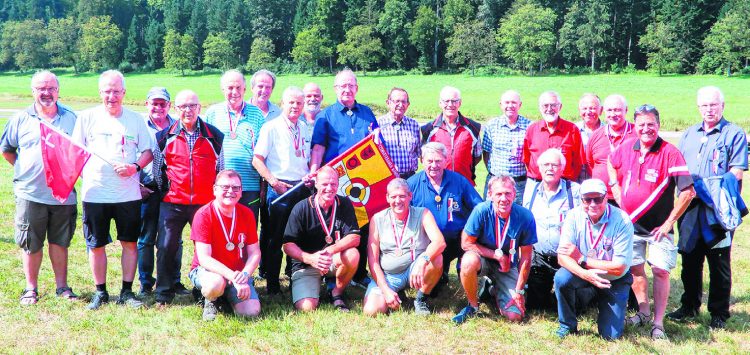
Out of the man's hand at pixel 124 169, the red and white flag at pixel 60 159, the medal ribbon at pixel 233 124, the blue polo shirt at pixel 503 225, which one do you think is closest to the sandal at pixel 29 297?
the red and white flag at pixel 60 159

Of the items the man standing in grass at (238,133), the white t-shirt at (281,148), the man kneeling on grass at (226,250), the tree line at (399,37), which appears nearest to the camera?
the man kneeling on grass at (226,250)

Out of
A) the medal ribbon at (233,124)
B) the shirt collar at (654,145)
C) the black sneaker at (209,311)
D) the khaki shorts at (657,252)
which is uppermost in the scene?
the medal ribbon at (233,124)

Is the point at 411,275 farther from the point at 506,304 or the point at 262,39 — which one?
the point at 262,39

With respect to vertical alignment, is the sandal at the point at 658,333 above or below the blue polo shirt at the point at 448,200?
below

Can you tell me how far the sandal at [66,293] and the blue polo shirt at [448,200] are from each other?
3.86 meters

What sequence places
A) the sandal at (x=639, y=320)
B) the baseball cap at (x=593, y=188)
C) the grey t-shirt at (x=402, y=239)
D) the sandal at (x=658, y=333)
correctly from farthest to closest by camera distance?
1. the grey t-shirt at (x=402, y=239)
2. the sandal at (x=639, y=320)
3. the sandal at (x=658, y=333)
4. the baseball cap at (x=593, y=188)

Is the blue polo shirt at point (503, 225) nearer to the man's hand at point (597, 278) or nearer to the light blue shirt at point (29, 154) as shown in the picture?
the man's hand at point (597, 278)

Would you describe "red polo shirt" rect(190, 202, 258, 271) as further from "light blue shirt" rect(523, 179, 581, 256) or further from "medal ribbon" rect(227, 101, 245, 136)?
"light blue shirt" rect(523, 179, 581, 256)

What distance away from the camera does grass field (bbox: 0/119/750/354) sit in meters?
5.48

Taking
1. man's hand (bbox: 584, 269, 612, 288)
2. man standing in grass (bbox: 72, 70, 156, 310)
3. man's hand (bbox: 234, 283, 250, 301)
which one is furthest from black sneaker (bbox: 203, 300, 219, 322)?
man's hand (bbox: 584, 269, 612, 288)

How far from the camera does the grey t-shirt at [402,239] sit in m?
6.51

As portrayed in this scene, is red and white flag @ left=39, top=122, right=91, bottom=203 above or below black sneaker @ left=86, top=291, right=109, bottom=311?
above

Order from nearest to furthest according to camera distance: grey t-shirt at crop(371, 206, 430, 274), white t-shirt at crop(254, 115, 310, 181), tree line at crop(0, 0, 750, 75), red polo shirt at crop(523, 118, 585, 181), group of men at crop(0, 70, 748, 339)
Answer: group of men at crop(0, 70, 748, 339) < grey t-shirt at crop(371, 206, 430, 274) < white t-shirt at crop(254, 115, 310, 181) < red polo shirt at crop(523, 118, 585, 181) < tree line at crop(0, 0, 750, 75)

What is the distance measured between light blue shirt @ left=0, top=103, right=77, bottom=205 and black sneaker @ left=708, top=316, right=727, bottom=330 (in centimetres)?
693
